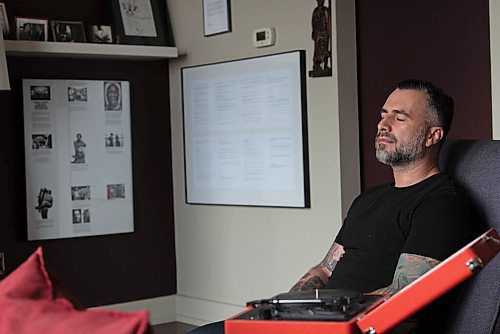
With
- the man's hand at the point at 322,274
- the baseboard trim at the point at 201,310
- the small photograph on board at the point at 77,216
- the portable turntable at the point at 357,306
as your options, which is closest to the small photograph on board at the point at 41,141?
the small photograph on board at the point at 77,216

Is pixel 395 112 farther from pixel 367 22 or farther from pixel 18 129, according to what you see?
pixel 18 129

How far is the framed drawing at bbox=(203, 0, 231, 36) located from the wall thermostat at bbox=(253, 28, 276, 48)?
250 mm

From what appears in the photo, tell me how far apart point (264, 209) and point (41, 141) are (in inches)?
50.3

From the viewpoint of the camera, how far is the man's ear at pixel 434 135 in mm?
2994

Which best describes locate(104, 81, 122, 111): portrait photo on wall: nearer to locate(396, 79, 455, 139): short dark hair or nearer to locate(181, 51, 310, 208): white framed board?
locate(181, 51, 310, 208): white framed board

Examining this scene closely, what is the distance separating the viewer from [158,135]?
554 centimetres

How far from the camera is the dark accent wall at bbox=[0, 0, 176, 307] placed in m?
4.98

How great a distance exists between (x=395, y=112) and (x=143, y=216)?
8.95 feet

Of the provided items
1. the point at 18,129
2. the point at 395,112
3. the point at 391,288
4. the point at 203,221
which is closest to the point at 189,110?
the point at 203,221

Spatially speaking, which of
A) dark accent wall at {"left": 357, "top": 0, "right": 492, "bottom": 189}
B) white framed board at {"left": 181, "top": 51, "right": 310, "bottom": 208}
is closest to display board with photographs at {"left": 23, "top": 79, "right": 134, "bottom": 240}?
white framed board at {"left": 181, "top": 51, "right": 310, "bottom": 208}

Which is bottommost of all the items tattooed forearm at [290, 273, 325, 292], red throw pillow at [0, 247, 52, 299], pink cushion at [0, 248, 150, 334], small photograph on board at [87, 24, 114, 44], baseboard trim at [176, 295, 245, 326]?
baseboard trim at [176, 295, 245, 326]

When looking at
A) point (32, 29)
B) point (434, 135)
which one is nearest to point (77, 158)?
point (32, 29)

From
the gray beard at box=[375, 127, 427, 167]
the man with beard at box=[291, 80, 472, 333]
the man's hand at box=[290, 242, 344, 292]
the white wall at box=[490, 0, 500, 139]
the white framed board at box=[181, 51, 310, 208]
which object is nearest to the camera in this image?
the man with beard at box=[291, 80, 472, 333]

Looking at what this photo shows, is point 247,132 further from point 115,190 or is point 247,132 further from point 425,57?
point 425,57
